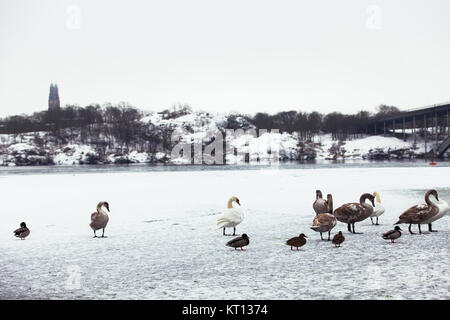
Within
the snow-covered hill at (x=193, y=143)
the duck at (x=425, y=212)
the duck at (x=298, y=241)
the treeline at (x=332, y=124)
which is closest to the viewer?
the duck at (x=298, y=241)

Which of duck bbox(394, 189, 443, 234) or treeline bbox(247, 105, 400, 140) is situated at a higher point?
treeline bbox(247, 105, 400, 140)

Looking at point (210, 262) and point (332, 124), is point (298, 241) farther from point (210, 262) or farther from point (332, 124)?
point (332, 124)

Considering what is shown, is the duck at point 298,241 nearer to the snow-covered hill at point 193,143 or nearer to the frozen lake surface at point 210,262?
the frozen lake surface at point 210,262

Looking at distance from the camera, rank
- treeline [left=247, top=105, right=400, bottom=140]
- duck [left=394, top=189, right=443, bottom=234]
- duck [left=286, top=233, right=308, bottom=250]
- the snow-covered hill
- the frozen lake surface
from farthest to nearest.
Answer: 1. treeline [left=247, top=105, right=400, bottom=140]
2. the snow-covered hill
3. duck [left=394, top=189, right=443, bottom=234]
4. duck [left=286, top=233, right=308, bottom=250]
5. the frozen lake surface

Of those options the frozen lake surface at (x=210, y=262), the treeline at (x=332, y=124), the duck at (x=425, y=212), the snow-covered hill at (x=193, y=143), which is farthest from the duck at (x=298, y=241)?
the treeline at (x=332, y=124)

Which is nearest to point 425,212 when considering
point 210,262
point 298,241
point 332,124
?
point 298,241

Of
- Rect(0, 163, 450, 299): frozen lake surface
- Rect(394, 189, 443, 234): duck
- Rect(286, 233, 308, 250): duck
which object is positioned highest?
Rect(394, 189, 443, 234): duck

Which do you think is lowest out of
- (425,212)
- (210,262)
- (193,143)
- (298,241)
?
(210,262)

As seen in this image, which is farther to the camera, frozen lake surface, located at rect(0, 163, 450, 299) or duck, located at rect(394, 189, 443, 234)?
duck, located at rect(394, 189, 443, 234)

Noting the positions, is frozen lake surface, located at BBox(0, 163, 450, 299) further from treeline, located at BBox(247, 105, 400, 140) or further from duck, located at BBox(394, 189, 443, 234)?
treeline, located at BBox(247, 105, 400, 140)

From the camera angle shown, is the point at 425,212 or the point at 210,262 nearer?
the point at 210,262

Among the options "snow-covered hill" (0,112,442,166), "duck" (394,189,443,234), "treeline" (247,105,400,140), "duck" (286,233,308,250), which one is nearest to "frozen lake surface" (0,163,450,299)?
"duck" (286,233,308,250)
